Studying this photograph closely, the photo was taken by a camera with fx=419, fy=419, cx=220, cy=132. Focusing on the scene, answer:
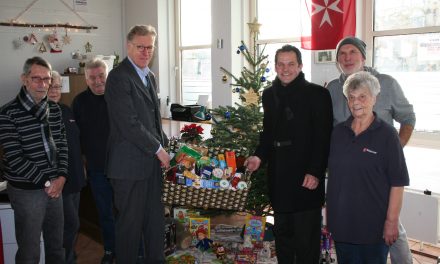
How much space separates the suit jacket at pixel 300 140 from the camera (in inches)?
85.0

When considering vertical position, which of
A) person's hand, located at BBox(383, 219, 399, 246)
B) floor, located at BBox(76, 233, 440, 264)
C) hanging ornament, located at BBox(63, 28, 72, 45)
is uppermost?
hanging ornament, located at BBox(63, 28, 72, 45)

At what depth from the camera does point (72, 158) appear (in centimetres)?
252

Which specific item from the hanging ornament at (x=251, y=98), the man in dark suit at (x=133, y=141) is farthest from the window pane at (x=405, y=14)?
the man in dark suit at (x=133, y=141)

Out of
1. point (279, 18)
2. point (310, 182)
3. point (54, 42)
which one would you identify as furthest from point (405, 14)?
point (54, 42)

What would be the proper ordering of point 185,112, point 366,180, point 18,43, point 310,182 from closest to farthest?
point 366,180 → point 310,182 → point 185,112 → point 18,43

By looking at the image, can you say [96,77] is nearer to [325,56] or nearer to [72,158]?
[72,158]

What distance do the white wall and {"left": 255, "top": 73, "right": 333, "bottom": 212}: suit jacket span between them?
4.58 m

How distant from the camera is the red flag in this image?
3.49m

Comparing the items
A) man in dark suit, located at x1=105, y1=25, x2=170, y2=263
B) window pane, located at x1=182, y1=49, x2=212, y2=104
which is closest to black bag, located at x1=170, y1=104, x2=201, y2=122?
window pane, located at x1=182, y1=49, x2=212, y2=104

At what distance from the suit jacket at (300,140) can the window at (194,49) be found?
11.5 feet

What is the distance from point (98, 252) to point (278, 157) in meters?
1.78

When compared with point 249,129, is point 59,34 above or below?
above

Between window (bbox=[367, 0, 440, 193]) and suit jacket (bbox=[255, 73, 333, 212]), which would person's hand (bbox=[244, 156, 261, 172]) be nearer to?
suit jacket (bbox=[255, 73, 333, 212])

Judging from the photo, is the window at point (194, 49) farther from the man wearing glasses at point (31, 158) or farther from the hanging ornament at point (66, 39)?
the man wearing glasses at point (31, 158)
